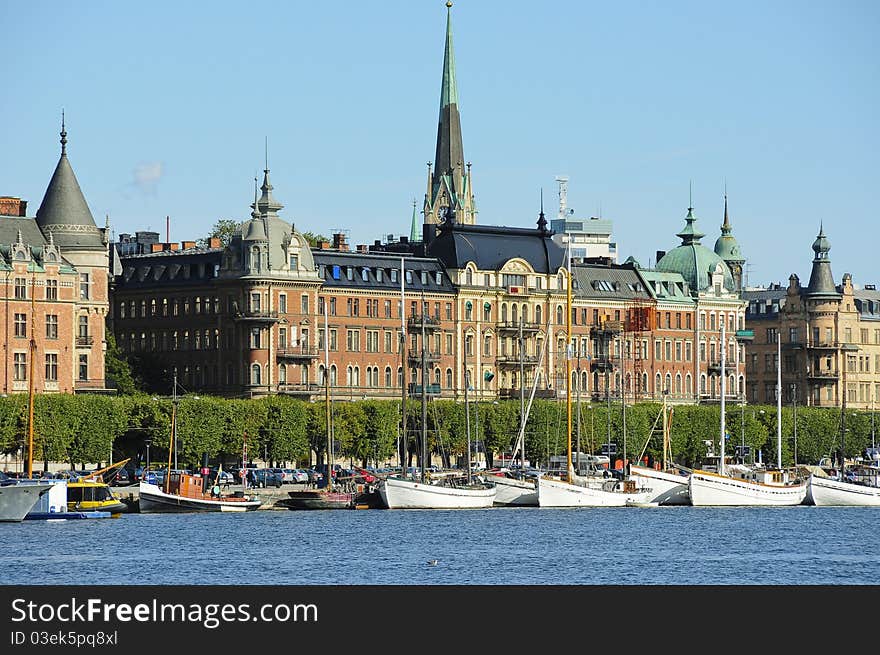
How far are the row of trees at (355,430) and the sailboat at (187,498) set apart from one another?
1626cm

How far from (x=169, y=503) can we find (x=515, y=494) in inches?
732

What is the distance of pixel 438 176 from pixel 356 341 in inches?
1641

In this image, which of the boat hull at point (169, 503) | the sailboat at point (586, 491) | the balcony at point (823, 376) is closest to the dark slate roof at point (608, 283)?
the balcony at point (823, 376)

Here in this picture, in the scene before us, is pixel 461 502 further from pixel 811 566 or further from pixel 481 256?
pixel 481 256

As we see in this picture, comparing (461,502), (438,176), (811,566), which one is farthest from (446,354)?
(811,566)

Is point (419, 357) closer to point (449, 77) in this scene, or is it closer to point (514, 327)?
point (514, 327)

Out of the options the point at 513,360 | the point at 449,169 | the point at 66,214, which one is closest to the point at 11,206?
the point at 66,214

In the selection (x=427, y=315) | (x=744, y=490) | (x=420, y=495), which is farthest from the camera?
(x=427, y=315)

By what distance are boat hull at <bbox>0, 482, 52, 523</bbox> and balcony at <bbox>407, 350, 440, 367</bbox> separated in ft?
209

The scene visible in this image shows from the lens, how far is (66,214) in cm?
13975

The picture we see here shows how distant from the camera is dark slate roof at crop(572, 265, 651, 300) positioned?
579 ft

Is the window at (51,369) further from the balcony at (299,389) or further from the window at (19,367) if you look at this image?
the balcony at (299,389)

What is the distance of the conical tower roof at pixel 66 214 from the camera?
13900cm

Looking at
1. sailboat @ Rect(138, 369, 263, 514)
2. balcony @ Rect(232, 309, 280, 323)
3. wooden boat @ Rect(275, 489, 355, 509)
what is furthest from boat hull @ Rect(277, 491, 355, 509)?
balcony @ Rect(232, 309, 280, 323)
